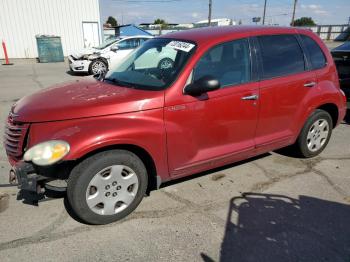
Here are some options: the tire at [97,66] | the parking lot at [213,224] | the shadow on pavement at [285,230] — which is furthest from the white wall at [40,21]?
the shadow on pavement at [285,230]

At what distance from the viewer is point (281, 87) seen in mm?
3855

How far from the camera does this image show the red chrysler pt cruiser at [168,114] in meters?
2.81

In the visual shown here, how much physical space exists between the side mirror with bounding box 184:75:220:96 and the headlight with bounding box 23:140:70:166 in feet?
4.28

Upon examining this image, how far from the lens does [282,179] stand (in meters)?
3.99

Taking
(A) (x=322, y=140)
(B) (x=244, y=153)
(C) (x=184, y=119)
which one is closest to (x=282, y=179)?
(B) (x=244, y=153)

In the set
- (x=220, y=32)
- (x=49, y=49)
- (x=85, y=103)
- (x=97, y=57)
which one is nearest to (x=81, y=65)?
(x=97, y=57)

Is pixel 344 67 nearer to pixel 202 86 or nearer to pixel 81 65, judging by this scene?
pixel 202 86

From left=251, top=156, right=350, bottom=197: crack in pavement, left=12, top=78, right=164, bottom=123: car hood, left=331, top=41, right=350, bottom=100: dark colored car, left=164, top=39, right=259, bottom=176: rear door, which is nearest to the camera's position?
left=12, top=78, right=164, bottom=123: car hood

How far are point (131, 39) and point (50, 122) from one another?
38.1 feet

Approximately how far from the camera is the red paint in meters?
2.87

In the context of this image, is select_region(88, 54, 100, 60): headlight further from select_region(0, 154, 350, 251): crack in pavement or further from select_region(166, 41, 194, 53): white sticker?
select_region(0, 154, 350, 251): crack in pavement

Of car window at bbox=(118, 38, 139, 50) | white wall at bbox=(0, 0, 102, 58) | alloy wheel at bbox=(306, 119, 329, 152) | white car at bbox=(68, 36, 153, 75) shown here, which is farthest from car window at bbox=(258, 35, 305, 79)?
white wall at bbox=(0, 0, 102, 58)

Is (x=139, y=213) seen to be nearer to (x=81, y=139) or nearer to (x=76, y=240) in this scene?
(x=76, y=240)

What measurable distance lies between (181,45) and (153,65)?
0.40 metres
